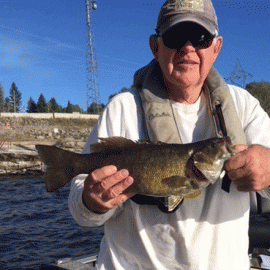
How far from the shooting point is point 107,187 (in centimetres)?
238

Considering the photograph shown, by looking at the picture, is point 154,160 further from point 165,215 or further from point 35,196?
point 35,196

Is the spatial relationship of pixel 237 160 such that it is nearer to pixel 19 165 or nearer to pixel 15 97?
pixel 19 165

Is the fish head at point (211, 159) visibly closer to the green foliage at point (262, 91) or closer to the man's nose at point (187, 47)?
the man's nose at point (187, 47)

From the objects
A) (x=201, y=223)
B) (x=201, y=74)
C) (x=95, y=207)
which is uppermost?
(x=201, y=74)

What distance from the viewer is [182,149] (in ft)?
8.28

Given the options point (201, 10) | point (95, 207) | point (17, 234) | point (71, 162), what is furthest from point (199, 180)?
point (17, 234)

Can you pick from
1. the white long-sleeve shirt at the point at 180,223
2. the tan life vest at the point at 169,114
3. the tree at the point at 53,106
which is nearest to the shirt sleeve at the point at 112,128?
the white long-sleeve shirt at the point at 180,223

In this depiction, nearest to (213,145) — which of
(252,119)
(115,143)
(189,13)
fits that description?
(252,119)

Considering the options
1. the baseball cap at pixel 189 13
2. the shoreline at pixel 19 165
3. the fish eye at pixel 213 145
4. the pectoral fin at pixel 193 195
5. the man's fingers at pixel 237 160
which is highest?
the shoreline at pixel 19 165

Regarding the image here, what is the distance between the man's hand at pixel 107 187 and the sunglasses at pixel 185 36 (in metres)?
1.21

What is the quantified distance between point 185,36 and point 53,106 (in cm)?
11841

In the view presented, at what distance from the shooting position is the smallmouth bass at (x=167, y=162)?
2434mm

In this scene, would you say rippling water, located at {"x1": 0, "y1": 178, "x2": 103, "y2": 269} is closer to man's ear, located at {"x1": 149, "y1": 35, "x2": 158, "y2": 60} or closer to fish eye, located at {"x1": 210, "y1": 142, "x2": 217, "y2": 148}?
man's ear, located at {"x1": 149, "y1": 35, "x2": 158, "y2": 60}

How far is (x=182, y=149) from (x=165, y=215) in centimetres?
57
